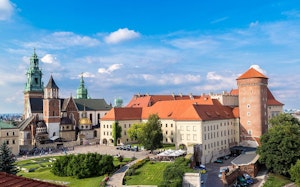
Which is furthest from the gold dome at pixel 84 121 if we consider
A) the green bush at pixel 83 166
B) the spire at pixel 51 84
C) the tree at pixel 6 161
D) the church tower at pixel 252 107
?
the tree at pixel 6 161

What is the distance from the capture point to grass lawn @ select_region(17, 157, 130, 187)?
133ft

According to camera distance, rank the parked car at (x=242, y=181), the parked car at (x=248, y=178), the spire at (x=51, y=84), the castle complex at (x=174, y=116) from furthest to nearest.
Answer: the spire at (x=51, y=84)
the castle complex at (x=174, y=116)
the parked car at (x=248, y=178)
the parked car at (x=242, y=181)

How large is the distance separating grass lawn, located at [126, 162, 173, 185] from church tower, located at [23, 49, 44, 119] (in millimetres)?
60303

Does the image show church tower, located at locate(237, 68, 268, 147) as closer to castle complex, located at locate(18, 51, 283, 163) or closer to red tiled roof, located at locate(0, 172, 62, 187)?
castle complex, located at locate(18, 51, 283, 163)

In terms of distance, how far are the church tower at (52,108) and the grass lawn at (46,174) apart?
2160cm

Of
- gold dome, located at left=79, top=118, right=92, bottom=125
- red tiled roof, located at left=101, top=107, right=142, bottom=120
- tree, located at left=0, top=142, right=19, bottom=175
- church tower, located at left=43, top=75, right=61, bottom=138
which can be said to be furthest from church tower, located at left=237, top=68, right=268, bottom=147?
church tower, located at left=43, top=75, right=61, bottom=138

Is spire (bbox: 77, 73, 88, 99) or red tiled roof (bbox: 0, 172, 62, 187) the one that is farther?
spire (bbox: 77, 73, 88, 99)

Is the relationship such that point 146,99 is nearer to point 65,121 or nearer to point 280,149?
point 65,121

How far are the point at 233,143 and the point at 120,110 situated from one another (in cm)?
2687

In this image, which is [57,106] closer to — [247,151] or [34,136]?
[34,136]

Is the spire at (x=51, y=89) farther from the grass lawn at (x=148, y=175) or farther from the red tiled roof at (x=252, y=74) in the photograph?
the red tiled roof at (x=252, y=74)

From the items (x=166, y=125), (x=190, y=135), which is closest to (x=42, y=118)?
(x=166, y=125)

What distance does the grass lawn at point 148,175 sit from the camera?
39.4 m

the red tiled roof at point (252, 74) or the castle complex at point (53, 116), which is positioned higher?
the red tiled roof at point (252, 74)
